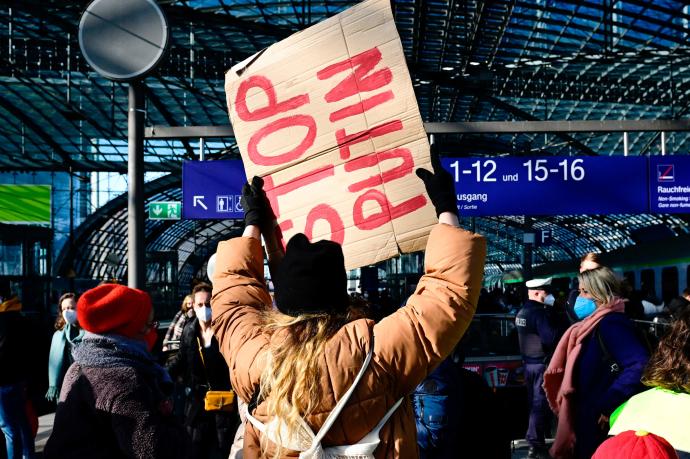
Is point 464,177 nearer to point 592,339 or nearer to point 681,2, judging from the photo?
point 592,339

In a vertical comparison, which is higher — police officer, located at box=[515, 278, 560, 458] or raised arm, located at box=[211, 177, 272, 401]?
raised arm, located at box=[211, 177, 272, 401]

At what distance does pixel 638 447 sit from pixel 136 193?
3.86m

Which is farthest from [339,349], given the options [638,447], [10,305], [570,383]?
[10,305]

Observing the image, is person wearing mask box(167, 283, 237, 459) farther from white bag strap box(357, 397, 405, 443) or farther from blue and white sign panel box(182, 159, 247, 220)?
white bag strap box(357, 397, 405, 443)

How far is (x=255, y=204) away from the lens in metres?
2.89

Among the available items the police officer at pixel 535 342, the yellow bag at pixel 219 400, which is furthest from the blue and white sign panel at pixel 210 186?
the yellow bag at pixel 219 400

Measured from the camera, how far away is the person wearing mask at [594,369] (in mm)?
4109

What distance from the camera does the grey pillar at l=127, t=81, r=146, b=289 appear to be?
5.20m

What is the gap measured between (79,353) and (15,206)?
27611 mm

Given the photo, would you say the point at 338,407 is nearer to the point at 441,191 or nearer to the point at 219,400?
the point at 441,191

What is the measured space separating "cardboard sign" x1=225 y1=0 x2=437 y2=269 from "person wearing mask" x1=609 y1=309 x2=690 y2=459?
0.86 metres

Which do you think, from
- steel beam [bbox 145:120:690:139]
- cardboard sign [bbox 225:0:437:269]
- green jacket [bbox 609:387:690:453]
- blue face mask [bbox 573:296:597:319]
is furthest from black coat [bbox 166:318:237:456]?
green jacket [bbox 609:387:690:453]

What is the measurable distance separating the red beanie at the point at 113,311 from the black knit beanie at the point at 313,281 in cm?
101

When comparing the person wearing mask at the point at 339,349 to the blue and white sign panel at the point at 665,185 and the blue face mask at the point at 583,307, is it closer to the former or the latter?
the blue face mask at the point at 583,307
